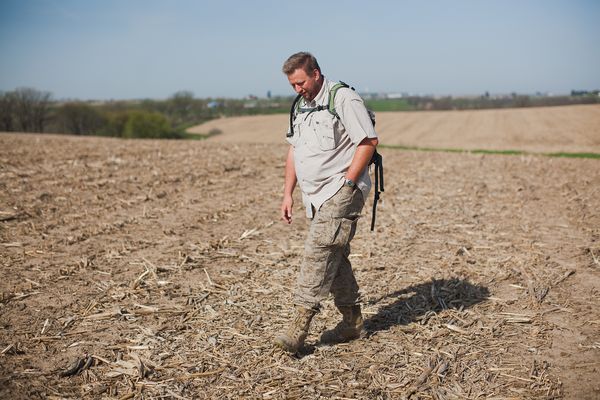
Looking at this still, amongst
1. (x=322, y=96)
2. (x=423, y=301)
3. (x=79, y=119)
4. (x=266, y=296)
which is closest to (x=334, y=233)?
(x=322, y=96)

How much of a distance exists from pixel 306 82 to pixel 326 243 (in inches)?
53.4

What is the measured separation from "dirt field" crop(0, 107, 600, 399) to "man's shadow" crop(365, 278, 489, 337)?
3cm

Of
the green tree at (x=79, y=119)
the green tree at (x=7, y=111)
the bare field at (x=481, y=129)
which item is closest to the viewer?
the bare field at (x=481, y=129)

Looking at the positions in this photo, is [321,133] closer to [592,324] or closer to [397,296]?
[397,296]

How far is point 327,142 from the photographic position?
13.2ft

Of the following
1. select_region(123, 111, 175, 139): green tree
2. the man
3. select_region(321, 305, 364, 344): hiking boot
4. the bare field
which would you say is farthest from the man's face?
select_region(123, 111, 175, 139): green tree

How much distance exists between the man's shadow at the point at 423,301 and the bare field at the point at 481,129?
31139mm

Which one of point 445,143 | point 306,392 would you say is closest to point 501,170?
point 306,392

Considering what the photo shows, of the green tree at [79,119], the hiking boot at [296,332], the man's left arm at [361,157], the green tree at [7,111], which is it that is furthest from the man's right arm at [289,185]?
the green tree at [79,119]

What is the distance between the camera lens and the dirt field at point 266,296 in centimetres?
394

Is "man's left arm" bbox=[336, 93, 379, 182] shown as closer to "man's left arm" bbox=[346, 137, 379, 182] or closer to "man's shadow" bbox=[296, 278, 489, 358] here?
"man's left arm" bbox=[346, 137, 379, 182]

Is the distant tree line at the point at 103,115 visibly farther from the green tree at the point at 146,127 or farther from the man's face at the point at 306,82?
the man's face at the point at 306,82

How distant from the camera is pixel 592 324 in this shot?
488cm

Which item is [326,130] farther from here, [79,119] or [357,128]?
[79,119]
